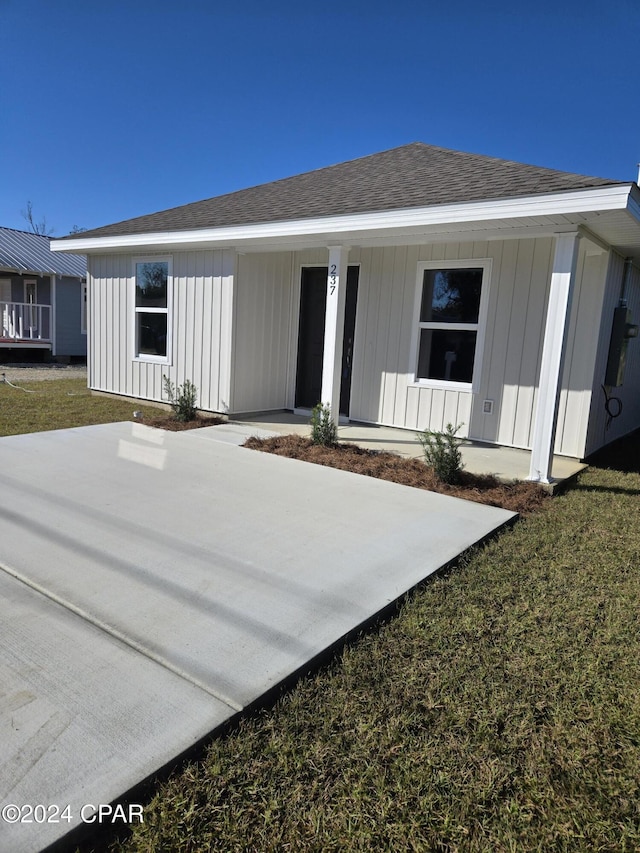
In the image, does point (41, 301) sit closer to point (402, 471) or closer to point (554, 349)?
point (402, 471)

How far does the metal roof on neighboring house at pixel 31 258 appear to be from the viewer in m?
17.2

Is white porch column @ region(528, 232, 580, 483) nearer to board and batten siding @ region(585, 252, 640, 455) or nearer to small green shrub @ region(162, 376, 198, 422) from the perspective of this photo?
board and batten siding @ region(585, 252, 640, 455)

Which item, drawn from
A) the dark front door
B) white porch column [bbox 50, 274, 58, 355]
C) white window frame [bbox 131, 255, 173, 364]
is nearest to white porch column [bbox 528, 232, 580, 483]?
the dark front door

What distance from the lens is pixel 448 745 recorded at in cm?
191

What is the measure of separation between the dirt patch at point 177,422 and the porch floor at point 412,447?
1.25 feet

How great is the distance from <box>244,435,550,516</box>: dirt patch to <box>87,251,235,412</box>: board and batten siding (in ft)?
6.96

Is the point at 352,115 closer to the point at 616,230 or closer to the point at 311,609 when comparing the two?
the point at 616,230

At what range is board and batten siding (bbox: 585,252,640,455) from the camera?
20.8 ft

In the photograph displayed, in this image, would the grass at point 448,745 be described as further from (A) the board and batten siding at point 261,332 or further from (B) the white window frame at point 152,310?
(B) the white window frame at point 152,310

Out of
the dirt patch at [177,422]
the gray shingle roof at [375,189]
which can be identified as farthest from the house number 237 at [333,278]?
the dirt patch at [177,422]

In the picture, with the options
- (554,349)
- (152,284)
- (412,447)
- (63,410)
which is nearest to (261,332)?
(152,284)

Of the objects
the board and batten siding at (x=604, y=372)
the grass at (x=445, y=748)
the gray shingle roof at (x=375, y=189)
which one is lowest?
the grass at (x=445, y=748)

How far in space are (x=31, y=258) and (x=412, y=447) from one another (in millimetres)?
16669

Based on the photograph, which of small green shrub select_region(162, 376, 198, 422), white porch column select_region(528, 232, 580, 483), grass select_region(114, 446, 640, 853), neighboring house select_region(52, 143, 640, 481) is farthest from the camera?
small green shrub select_region(162, 376, 198, 422)
